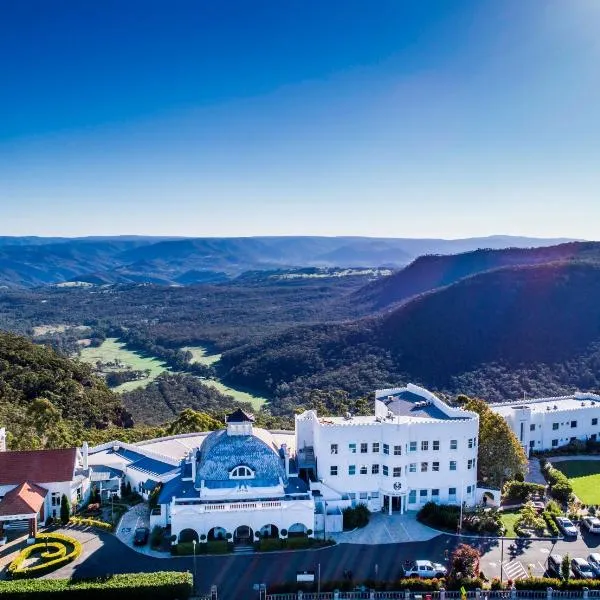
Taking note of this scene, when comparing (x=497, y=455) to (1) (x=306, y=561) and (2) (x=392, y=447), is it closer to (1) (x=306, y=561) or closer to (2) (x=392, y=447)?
(2) (x=392, y=447)

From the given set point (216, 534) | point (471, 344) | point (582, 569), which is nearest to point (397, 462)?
point (582, 569)

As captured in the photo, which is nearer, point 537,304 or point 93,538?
point 93,538

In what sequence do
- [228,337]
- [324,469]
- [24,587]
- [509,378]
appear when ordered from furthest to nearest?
[228,337], [509,378], [324,469], [24,587]

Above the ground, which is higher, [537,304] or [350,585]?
[537,304]

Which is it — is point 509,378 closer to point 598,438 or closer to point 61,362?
point 598,438

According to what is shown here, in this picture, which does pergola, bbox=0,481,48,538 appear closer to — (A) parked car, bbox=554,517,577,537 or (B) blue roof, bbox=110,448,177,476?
(B) blue roof, bbox=110,448,177,476

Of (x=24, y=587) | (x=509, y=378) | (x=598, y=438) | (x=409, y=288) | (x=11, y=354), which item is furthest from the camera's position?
(x=409, y=288)

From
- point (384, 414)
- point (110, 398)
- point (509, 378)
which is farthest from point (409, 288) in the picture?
point (384, 414)

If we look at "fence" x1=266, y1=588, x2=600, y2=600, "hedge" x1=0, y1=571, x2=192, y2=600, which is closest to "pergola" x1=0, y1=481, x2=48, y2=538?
"hedge" x1=0, y1=571, x2=192, y2=600

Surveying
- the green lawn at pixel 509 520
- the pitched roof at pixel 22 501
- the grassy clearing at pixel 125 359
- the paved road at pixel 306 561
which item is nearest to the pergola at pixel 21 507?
the pitched roof at pixel 22 501
